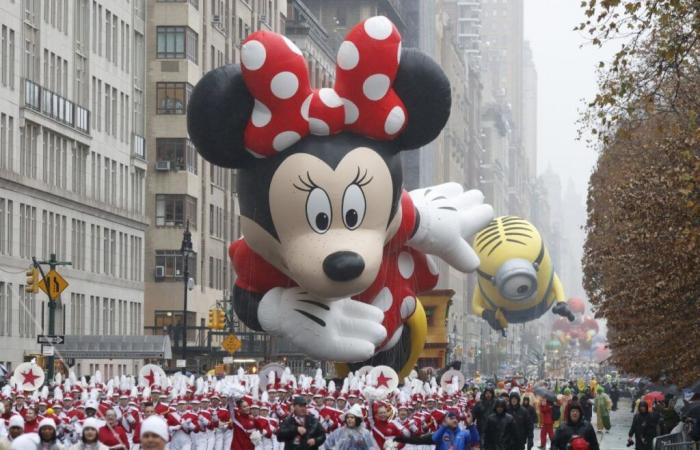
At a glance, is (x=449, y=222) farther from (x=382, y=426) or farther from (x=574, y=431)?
(x=574, y=431)

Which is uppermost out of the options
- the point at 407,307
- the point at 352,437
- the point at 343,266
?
the point at 343,266

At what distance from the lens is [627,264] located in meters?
38.8

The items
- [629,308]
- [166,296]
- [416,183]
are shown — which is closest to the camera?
[629,308]

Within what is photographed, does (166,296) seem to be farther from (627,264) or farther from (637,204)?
(637,204)

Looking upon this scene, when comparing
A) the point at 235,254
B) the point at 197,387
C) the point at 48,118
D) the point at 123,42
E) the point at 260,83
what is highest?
the point at 123,42

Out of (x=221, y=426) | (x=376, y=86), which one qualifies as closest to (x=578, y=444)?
(x=221, y=426)

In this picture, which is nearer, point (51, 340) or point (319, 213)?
point (319, 213)

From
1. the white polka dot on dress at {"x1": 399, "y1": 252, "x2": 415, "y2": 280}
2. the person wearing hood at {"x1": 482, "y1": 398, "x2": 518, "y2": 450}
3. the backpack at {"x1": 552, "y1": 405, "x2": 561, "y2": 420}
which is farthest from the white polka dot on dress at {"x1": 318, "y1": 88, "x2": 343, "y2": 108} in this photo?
the backpack at {"x1": 552, "y1": 405, "x2": 561, "y2": 420}

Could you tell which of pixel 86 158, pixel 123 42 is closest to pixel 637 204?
pixel 86 158

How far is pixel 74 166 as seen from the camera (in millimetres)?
63281

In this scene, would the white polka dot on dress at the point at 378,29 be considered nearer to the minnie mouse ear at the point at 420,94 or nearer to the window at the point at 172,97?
the minnie mouse ear at the point at 420,94

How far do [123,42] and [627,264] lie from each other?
35.0 m

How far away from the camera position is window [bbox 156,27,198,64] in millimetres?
75750

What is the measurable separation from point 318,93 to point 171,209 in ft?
157
